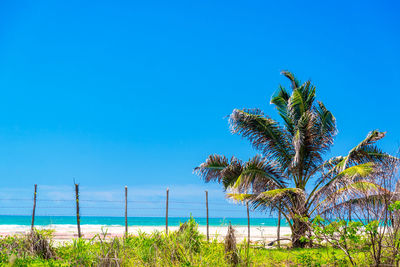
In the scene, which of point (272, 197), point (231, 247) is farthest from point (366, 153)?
point (231, 247)

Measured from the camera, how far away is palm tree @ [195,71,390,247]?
12.8 metres

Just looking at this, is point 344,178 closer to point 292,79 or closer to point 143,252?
point 292,79

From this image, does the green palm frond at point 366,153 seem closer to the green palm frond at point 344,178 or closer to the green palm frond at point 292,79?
the green palm frond at point 344,178

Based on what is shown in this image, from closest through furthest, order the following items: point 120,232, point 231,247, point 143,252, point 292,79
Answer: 1. point 231,247
2. point 143,252
3. point 292,79
4. point 120,232

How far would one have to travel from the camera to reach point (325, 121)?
13914mm

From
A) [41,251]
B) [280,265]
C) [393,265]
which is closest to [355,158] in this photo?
[280,265]

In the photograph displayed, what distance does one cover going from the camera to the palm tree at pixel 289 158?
12.8m

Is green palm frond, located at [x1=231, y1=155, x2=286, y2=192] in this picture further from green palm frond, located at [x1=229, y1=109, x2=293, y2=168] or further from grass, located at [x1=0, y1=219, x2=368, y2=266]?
A: grass, located at [x1=0, y1=219, x2=368, y2=266]

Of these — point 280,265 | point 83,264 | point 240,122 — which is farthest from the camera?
point 240,122

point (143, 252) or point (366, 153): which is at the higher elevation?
point (366, 153)

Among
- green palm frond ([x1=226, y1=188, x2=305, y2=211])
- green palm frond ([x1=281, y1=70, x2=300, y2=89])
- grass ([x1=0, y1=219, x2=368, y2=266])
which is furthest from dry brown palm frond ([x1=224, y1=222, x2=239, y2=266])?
green palm frond ([x1=281, y1=70, x2=300, y2=89])

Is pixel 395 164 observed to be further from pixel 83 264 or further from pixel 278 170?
pixel 278 170

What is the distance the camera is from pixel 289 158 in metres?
14.2

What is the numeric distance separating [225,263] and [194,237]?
0.75 m
